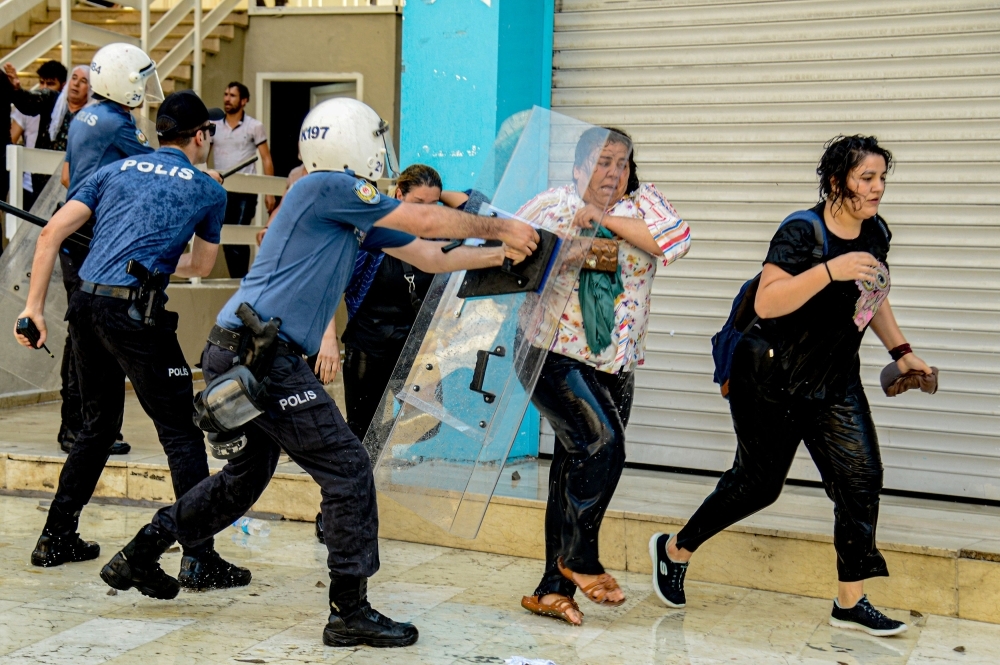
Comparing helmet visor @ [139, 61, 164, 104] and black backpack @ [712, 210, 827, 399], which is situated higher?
helmet visor @ [139, 61, 164, 104]

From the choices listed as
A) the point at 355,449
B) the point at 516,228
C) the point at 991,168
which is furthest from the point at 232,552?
the point at 991,168

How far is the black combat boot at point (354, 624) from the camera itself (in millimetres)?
4117

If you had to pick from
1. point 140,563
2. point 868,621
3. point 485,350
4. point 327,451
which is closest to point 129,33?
point 140,563

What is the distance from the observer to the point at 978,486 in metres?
5.95

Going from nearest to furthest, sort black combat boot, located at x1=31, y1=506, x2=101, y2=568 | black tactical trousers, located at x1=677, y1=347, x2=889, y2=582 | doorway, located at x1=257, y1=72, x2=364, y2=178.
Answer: black tactical trousers, located at x1=677, y1=347, x2=889, y2=582 → black combat boot, located at x1=31, y1=506, x2=101, y2=568 → doorway, located at x1=257, y1=72, x2=364, y2=178

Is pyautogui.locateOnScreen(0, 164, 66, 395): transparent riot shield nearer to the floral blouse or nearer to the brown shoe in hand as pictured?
the floral blouse

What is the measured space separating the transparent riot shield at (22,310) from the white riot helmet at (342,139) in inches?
121

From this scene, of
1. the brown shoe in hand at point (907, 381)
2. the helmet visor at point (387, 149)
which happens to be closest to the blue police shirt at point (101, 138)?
the helmet visor at point (387, 149)

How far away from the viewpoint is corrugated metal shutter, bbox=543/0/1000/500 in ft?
19.6

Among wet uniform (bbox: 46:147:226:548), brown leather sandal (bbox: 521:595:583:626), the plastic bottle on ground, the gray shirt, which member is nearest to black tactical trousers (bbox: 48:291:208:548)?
wet uniform (bbox: 46:147:226:548)

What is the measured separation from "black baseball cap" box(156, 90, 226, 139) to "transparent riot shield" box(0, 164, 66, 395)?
2.00 m

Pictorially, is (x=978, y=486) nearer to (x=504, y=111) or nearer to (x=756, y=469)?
(x=756, y=469)

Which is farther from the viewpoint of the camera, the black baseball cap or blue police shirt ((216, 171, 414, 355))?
the black baseball cap

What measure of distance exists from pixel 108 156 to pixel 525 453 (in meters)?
2.80
